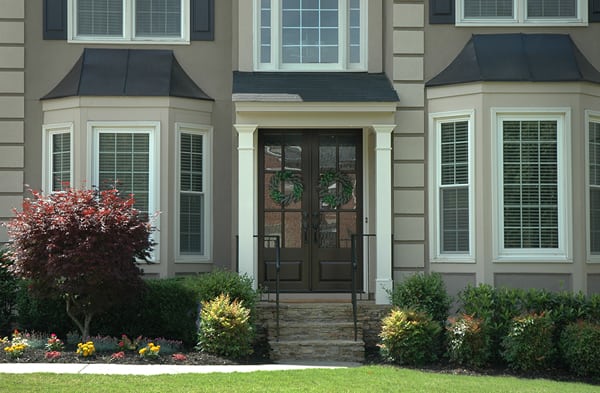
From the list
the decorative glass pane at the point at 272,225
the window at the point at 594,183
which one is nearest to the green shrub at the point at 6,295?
the decorative glass pane at the point at 272,225


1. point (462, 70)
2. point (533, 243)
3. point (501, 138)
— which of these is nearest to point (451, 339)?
point (533, 243)

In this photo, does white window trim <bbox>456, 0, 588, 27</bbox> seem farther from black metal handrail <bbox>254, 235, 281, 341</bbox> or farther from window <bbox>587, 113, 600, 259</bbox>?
black metal handrail <bbox>254, 235, 281, 341</bbox>

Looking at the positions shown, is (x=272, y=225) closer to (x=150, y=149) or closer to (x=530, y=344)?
(x=150, y=149)

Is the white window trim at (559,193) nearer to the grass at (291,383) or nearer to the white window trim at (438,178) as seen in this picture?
the white window trim at (438,178)

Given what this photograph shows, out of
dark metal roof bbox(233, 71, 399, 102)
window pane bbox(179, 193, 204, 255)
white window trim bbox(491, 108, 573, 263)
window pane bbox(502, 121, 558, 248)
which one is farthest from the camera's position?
window pane bbox(179, 193, 204, 255)

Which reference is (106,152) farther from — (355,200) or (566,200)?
(566,200)

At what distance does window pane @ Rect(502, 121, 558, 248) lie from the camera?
1351cm

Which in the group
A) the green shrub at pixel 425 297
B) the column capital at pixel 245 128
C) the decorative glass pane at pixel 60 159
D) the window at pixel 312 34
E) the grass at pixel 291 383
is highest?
the window at pixel 312 34

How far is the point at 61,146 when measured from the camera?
14250 millimetres

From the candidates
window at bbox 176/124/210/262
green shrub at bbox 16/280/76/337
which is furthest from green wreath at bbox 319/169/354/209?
green shrub at bbox 16/280/76/337

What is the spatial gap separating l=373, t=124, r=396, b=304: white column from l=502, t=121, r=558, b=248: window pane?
1.72 meters

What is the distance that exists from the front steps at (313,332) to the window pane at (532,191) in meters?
2.75

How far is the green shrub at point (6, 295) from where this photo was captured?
13250 mm

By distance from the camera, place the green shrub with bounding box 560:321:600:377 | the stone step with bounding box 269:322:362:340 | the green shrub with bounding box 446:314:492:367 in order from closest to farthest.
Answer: the green shrub with bounding box 560:321:600:377
the green shrub with bounding box 446:314:492:367
the stone step with bounding box 269:322:362:340
